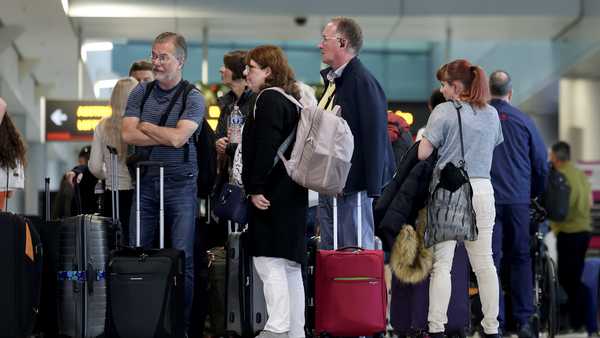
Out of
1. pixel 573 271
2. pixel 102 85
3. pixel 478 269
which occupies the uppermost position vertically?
pixel 102 85

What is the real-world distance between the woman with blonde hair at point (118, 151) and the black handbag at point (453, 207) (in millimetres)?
1966

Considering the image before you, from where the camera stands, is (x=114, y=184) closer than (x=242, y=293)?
No

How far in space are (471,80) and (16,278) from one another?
117 inches

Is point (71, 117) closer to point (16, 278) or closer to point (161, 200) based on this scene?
point (161, 200)

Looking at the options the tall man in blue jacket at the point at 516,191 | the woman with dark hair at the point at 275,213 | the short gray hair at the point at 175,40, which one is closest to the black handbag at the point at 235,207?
the woman with dark hair at the point at 275,213

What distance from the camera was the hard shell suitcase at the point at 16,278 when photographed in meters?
6.43

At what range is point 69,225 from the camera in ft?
22.9

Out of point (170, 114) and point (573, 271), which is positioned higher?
point (170, 114)

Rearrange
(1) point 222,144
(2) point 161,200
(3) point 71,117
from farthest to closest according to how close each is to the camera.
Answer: (3) point 71,117 → (1) point 222,144 → (2) point 161,200

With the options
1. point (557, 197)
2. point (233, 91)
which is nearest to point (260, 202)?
point (233, 91)

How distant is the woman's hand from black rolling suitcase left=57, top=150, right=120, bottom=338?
4.01 feet

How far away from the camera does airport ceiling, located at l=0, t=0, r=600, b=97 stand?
15.5 m

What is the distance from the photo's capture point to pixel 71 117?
13.7 m

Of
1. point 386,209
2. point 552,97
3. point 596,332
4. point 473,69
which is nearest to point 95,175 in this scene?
point 386,209
